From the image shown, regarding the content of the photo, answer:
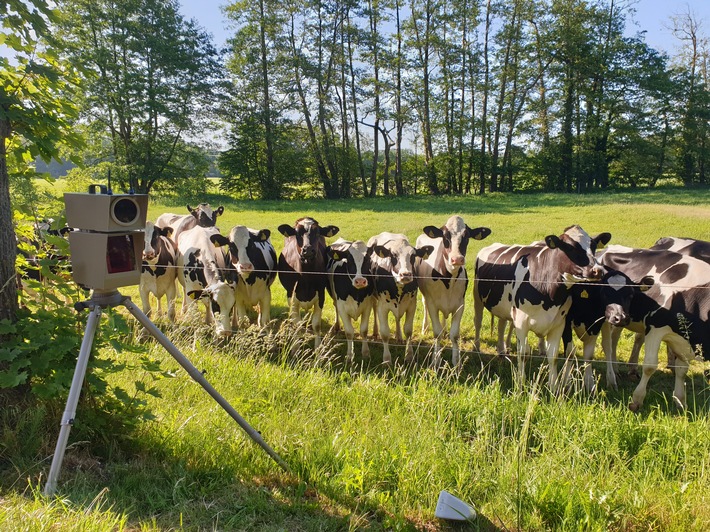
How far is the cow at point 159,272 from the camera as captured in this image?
312 inches

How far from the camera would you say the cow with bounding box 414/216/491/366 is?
20.6 ft

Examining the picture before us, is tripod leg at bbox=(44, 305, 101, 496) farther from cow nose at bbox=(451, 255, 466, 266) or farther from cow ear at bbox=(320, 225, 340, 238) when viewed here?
cow ear at bbox=(320, 225, 340, 238)

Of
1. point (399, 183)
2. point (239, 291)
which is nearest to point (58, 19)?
point (239, 291)

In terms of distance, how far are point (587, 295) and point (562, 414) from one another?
1.84 metres

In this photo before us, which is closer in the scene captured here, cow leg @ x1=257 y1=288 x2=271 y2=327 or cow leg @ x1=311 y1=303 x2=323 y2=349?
cow leg @ x1=311 y1=303 x2=323 y2=349

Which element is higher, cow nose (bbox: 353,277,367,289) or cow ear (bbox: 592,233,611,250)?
cow ear (bbox: 592,233,611,250)

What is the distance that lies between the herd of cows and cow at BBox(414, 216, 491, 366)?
0.06 ft

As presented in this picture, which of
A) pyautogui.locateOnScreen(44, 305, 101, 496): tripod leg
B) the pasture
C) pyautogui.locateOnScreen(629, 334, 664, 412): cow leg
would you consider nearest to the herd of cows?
pyautogui.locateOnScreen(629, 334, 664, 412): cow leg

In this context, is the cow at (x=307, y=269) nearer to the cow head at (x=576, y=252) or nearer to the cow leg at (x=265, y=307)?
the cow leg at (x=265, y=307)

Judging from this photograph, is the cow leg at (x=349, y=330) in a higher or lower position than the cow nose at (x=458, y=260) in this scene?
lower

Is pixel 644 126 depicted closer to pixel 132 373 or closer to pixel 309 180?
pixel 309 180

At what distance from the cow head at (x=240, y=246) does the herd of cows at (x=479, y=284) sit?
2cm

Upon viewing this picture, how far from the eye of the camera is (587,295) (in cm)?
538

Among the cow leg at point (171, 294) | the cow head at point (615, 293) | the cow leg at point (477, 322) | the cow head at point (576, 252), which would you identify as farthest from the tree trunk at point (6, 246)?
the cow leg at point (477, 322)
